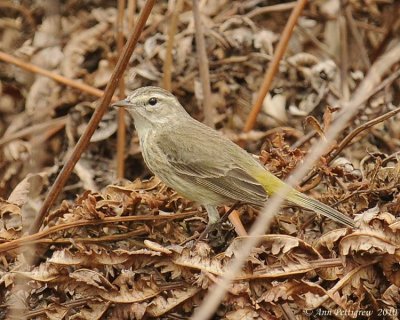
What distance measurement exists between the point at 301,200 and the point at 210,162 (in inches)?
31.3

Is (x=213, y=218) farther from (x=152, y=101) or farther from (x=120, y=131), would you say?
(x=120, y=131)

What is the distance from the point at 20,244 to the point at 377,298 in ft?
5.81

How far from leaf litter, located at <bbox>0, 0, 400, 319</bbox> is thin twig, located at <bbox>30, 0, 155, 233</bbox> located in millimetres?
123

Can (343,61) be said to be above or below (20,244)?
below

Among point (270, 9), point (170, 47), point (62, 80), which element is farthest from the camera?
point (270, 9)

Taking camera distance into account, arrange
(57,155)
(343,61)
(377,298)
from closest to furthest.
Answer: (377,298)
(57,155)
(343,61)

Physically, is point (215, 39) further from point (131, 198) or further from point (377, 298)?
point (377, 298)

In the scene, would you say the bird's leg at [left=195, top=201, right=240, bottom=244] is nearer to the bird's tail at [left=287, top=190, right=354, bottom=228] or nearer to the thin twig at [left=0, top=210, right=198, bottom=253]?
the thin twig at [left=0, top=210, right=198, bottom=253]

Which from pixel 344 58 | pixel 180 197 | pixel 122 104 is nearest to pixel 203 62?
pixel 122 104

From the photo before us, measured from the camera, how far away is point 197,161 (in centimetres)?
470

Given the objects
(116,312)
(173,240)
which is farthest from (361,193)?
(116,312)

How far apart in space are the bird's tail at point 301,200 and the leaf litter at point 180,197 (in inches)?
3.0

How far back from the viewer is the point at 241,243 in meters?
3.56

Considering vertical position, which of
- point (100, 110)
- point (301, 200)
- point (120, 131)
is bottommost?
point (120, 131)
